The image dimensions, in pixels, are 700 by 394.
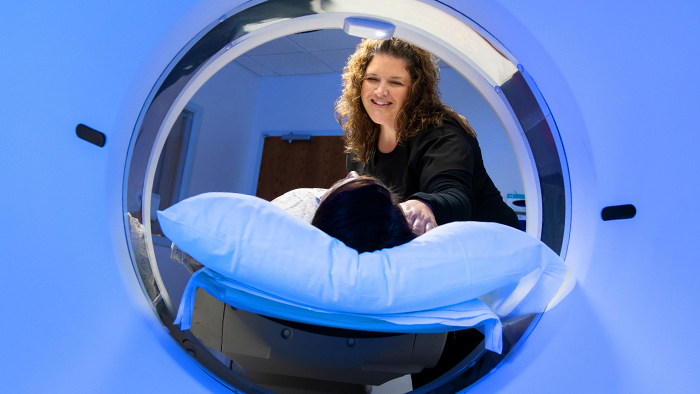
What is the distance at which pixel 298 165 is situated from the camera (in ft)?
14.5

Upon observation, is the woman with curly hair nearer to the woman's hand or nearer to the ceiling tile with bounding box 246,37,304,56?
the woman's hand

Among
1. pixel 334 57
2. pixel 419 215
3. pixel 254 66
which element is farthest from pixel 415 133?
pixel 254 66

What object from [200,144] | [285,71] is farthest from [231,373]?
[285,71]

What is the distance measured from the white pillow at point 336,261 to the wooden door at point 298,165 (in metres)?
3.54

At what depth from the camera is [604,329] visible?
2.01ft

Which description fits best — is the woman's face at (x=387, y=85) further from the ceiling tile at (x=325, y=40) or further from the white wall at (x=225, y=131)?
the white wall at (x=225, y=131)

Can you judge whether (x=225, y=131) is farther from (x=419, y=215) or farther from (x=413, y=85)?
(x=419, y=215)

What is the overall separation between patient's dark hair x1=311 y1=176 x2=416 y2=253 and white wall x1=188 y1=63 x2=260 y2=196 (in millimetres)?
3415

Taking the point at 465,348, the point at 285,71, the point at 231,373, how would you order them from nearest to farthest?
the point at 231,373, the point at 465,348, the point at 285,71

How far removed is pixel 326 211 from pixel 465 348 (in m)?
0.58

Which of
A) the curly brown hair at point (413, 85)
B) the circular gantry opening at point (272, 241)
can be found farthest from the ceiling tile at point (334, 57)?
the circular gantry opening at point (272, 241)

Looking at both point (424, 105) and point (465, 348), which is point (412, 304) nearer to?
point (465, 348)

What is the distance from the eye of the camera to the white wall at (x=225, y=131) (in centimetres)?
404

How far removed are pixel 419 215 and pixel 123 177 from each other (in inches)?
18.7
